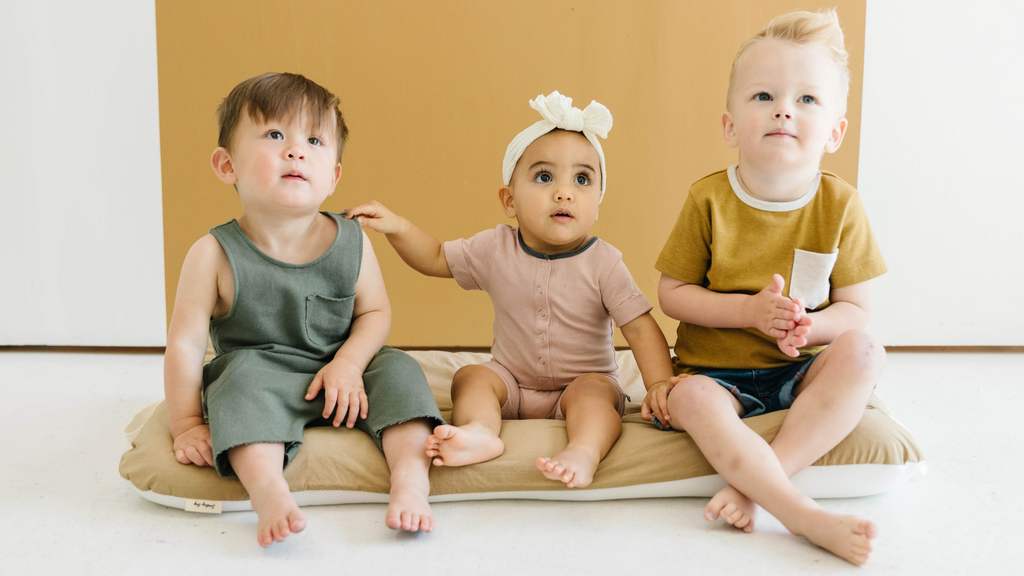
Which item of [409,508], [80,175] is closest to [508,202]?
[409,508]

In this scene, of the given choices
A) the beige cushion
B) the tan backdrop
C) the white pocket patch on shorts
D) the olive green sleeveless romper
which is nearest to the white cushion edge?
the beige cushion

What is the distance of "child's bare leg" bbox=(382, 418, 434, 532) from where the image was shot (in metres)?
1.13

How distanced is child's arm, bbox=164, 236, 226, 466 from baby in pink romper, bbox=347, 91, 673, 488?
333 millimetres

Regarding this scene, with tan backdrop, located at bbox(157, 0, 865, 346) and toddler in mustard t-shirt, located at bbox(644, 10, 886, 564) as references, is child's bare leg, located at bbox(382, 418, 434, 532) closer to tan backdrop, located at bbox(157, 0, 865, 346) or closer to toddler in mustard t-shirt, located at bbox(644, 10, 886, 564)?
toddler in mustard t-shirt, located at bbox(644, 10, 886, 564)

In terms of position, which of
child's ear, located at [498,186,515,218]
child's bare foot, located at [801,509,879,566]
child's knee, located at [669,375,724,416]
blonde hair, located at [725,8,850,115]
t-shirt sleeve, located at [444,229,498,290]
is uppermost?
blonde hair, located at [725,8,850,115]

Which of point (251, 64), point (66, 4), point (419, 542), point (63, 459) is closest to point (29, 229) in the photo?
point (66, 4)

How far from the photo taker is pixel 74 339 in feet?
8.51

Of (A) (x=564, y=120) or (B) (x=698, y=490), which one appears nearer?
(B) (x=698, y=490)

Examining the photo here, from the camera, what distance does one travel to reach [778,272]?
1.43m

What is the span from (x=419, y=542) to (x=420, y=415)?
241mm

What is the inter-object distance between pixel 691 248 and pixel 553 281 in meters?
0.29

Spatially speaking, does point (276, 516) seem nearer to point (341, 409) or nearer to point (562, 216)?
point (341, 409)

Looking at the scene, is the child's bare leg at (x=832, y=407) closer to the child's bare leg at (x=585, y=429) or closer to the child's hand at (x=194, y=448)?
the child's bare leg at (x=585, y=429)

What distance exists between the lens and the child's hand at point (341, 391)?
1.35 m
